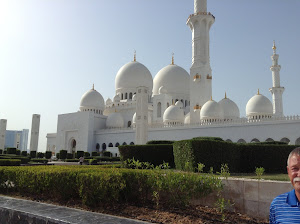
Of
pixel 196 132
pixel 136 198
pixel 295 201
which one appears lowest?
pixel 136 198

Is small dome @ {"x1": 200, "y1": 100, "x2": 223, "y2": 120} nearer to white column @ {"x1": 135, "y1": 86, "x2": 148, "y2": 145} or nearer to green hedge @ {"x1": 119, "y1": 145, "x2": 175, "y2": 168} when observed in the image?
white column @ {"x1": 135, "y1": 86, "x2": 148, "y2": 145}

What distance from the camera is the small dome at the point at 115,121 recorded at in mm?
37188

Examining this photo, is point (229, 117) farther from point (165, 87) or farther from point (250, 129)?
point (165, 87)

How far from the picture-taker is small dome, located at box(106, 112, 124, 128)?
122 feet

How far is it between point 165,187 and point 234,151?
17.5ft

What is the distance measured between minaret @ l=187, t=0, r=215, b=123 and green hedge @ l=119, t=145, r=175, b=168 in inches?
700

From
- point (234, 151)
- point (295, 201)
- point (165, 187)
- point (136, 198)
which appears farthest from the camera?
point (234, 151)

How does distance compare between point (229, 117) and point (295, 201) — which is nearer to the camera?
point (295, 201)

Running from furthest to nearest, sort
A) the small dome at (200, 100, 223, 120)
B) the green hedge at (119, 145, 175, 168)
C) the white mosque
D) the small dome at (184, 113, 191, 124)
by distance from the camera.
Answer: the small dome at (184, 113, 191, 124) → the small dome at (200, 100, 223, 120) → the white mosque → the green hedge at (119, 145, 175, 168)

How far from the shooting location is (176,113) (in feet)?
103

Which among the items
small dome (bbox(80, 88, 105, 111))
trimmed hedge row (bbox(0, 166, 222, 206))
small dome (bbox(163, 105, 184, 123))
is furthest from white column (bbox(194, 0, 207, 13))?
trimmed hedge row (bbox(0, 166, 222, 206))

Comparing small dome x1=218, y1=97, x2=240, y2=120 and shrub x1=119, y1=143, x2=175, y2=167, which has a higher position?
small dome x1=218, y1=97, x2=240, y2=120

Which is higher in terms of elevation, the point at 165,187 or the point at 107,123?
the point at 107,123

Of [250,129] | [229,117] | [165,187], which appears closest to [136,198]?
[165,187]
